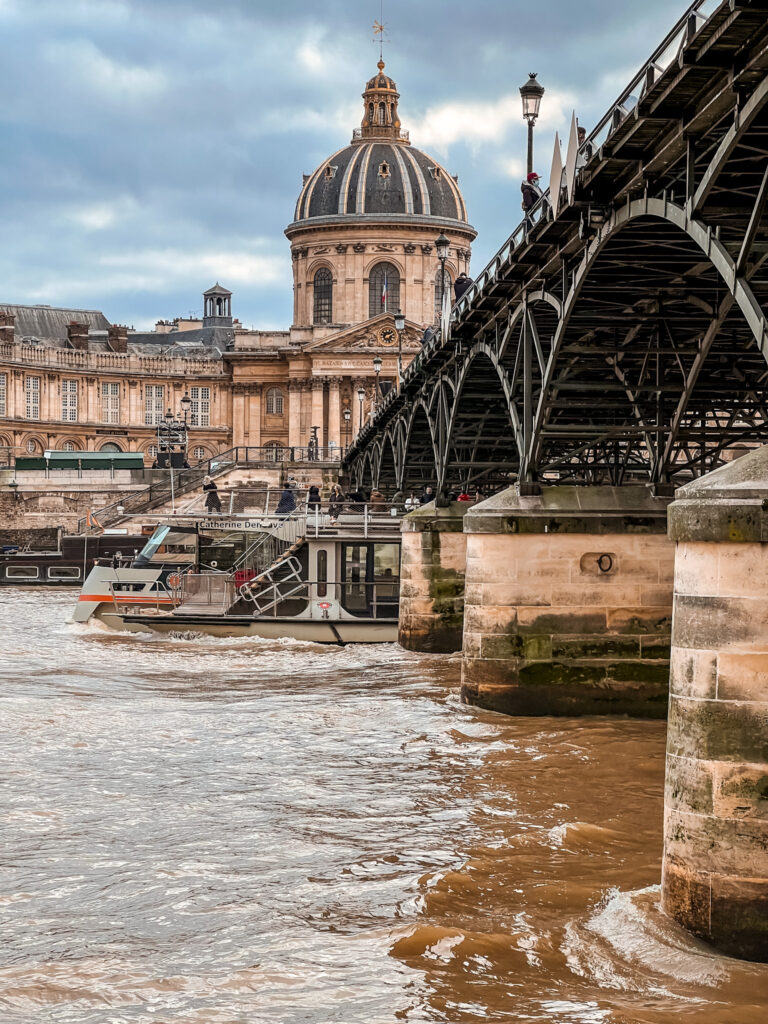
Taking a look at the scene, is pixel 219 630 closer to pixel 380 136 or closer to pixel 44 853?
pixel 44 853

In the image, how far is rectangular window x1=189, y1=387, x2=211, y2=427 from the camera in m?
128

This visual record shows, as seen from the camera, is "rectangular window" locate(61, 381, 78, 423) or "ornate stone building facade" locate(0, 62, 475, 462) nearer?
"ornate stone building facade" locate(0, 62, 475, 462)

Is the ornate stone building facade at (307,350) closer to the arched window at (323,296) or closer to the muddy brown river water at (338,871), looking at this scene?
the arched window at (323,296)

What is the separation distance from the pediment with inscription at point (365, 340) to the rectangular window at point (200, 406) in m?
13.6

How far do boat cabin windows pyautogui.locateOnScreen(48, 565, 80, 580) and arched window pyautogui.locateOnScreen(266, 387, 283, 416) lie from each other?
6030 cm

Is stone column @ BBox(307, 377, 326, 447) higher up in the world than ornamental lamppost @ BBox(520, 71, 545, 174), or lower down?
higher up

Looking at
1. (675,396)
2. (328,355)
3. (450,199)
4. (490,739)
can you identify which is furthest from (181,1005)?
(450,199)

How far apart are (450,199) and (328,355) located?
18205mm

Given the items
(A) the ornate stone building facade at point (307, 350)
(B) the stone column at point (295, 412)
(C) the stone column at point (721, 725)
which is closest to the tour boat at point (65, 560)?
(A) the ornate stone building facade at point (307, 350)

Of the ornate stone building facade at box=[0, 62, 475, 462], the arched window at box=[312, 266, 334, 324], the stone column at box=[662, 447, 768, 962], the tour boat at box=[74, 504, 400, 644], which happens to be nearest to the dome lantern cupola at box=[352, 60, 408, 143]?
the ornate stone building facade at box=[0, 62, 475, 462]

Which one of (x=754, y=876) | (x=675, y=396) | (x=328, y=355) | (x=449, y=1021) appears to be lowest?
(x=449, y=1021)

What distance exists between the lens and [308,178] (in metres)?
129

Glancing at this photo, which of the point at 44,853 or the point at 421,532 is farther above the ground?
the point at 421,532

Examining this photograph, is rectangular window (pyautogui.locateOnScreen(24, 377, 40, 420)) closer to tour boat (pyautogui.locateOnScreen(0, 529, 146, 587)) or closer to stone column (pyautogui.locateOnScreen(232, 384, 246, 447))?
stone column (pyautogui.locateOnScreen(232, 384, 246, 447))
